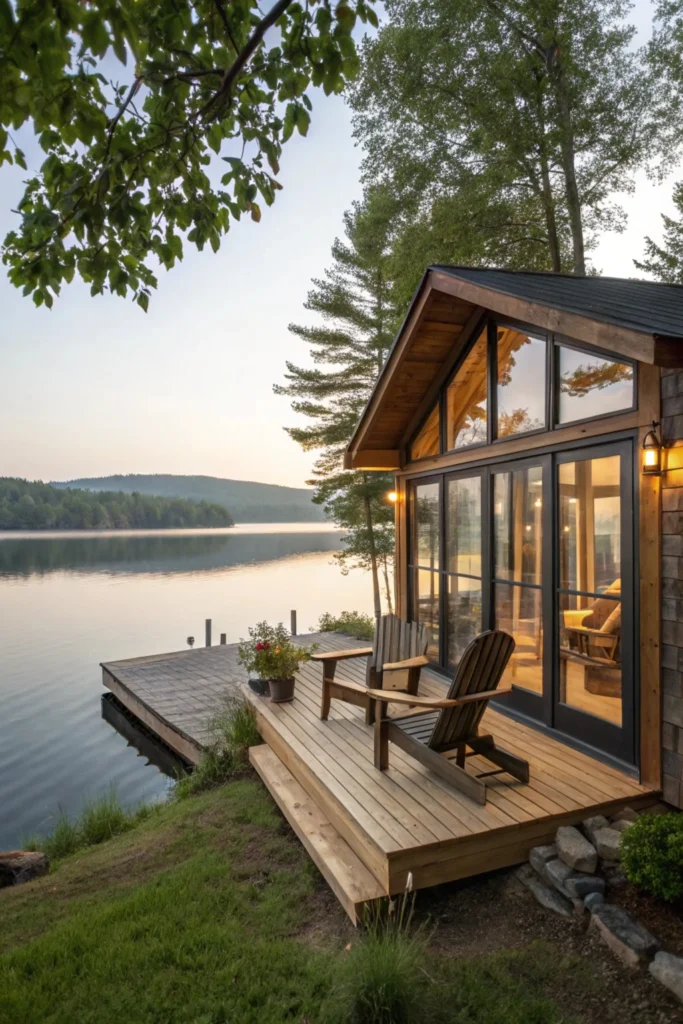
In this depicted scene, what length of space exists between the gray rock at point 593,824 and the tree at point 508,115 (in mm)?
10529

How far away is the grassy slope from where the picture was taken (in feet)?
8.09

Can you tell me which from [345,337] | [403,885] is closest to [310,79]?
[403,885]

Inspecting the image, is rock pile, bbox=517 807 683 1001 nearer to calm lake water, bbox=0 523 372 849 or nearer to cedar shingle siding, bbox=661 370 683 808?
cedar shingle siding, bbox=661 370 683 808

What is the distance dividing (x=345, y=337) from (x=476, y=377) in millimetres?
11184

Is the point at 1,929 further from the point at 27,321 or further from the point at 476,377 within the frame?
the point at 27,321

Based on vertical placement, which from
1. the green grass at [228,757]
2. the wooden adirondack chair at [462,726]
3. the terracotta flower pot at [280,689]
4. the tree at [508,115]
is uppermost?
the tree at [508,115]

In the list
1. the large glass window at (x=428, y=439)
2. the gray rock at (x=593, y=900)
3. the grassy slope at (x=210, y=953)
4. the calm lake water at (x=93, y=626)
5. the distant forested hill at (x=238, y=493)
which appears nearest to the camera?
the grassy slope at (x=210, y=953)

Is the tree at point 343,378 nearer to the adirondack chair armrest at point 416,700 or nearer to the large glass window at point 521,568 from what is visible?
the large glass window at point 521,568

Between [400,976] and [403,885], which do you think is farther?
[403,885]

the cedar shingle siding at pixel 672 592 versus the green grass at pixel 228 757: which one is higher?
the cedar shingle siding at pixel 672 592

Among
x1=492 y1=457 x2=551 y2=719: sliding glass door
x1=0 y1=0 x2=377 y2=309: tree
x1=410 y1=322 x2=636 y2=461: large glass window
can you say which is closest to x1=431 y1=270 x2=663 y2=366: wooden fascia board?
x1=410 y1=322 x2=636 y2=461: large glass window

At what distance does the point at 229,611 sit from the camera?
24.1 m

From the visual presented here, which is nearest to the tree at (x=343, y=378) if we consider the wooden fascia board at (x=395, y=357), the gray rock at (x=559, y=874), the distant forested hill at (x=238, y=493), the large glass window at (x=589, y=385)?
the wooden fascia board at (x=395, y=357)

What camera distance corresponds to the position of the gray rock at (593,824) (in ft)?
10.8
